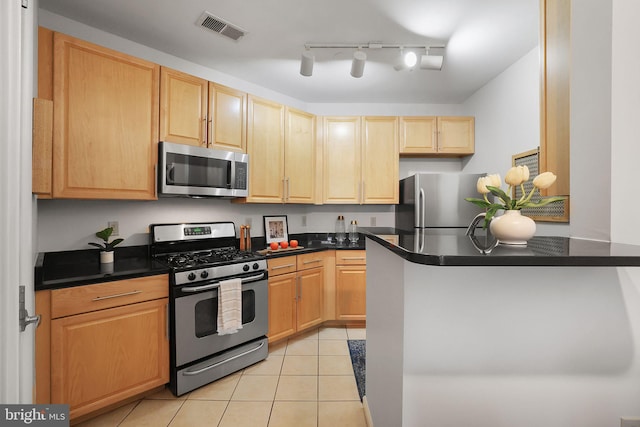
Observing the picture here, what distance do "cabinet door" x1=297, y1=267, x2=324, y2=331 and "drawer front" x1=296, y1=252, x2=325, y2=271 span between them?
0.04m

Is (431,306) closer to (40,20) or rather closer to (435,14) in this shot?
(435,14)

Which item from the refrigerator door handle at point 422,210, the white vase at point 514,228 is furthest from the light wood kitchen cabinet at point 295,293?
the white vase at point 514,228

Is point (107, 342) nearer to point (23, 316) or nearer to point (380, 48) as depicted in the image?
point (23, 316)

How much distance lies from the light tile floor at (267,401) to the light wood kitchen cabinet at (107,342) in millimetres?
146

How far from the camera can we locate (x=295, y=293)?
3020 millimetres

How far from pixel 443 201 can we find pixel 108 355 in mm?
3096

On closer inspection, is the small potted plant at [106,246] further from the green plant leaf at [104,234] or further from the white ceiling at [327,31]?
the white ceiling at [327,31]

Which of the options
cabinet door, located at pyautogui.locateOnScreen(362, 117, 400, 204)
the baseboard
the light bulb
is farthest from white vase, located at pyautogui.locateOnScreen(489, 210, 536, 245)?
cabinet door, located at pyautogui.locateOnScreen(362, 117, 400, 204)

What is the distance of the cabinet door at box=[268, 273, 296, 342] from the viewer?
282 cm

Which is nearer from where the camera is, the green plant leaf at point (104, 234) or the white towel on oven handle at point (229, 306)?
the green plant leaf at point (104, 234)

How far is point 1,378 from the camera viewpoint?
0.84 meters

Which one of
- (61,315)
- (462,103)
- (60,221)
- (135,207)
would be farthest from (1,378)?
(462,103)

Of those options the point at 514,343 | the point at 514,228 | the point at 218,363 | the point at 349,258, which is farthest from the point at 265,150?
the point at 514,343

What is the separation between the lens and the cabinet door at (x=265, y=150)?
9.64 feet
